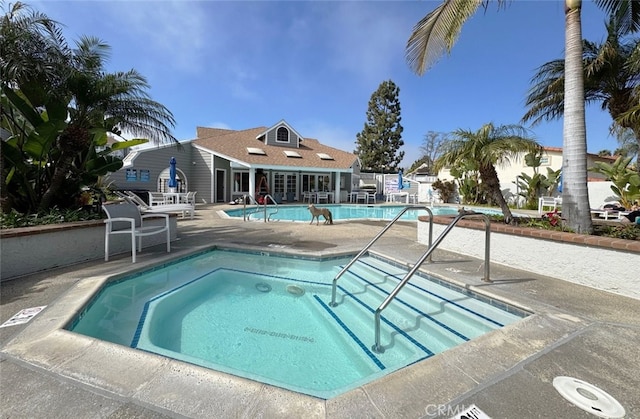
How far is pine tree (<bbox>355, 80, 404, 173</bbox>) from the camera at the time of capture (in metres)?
43.8

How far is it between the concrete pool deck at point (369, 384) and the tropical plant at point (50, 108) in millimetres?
3755

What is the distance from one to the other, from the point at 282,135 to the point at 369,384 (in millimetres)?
24348

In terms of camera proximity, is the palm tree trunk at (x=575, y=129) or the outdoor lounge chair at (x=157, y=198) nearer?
the palm tree trunk at (x=575, y=129)

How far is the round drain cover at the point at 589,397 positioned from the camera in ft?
6.16

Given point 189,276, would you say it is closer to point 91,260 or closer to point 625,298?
point 91,260

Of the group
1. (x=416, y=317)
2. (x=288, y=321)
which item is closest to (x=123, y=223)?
(x=288, y=321)

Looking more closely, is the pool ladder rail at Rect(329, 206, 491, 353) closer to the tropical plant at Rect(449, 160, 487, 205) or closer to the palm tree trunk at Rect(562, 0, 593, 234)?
the palm tree trunk at Rect(562, 0, 593, 234)

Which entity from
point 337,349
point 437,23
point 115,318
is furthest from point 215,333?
point 437,23

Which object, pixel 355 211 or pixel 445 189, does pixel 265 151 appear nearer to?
pixel 355 211

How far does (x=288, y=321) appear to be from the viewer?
13.5 feet

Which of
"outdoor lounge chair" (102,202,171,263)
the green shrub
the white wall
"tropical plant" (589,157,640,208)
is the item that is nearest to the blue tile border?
the white wall

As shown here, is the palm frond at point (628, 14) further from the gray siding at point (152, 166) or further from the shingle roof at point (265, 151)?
the gray siding at point (152, 166)

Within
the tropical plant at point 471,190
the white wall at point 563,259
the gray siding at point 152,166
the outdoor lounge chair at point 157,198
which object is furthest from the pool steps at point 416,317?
the tropical plant at point 471,190

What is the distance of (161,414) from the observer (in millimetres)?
1790
